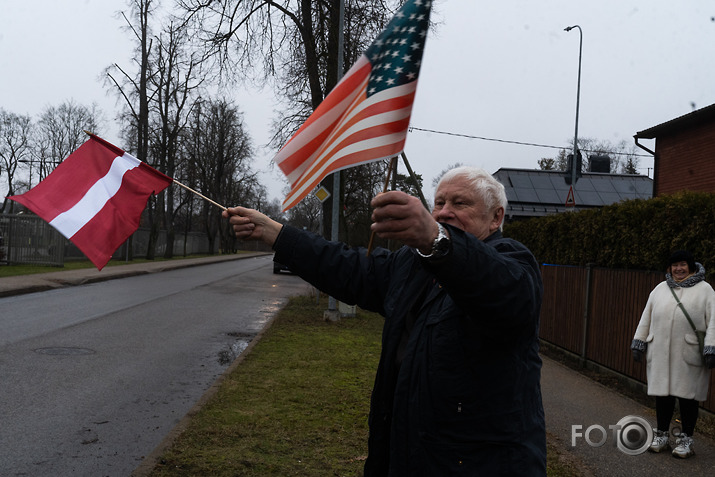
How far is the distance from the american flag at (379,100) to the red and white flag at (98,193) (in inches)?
49.0

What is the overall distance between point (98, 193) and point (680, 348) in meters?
5.20

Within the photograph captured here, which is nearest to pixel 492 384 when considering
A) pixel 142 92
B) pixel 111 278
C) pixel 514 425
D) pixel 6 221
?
pixel 514 425

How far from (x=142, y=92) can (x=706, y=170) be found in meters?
26.8

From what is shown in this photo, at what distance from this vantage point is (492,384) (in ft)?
6.82

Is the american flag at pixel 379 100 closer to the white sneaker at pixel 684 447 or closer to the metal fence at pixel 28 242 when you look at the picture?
the white sneaker at pixel 684 447

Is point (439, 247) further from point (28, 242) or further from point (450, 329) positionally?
point (28, 242)

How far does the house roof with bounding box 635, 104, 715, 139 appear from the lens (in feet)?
65.2

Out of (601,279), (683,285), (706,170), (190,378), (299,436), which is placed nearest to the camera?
(299,436)

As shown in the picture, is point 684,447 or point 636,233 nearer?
point 684,447

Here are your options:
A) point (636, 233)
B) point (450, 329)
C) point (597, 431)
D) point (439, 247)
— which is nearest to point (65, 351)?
point (597, 431)

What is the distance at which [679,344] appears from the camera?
602 cm

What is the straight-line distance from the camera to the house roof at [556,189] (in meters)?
36.4

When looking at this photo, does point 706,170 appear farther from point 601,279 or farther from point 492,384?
point 492,384

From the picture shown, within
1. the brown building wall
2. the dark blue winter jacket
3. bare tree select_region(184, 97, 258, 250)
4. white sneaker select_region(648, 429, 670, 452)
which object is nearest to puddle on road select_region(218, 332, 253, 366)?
white sneaker select_region(648, 429, 670, 452)
